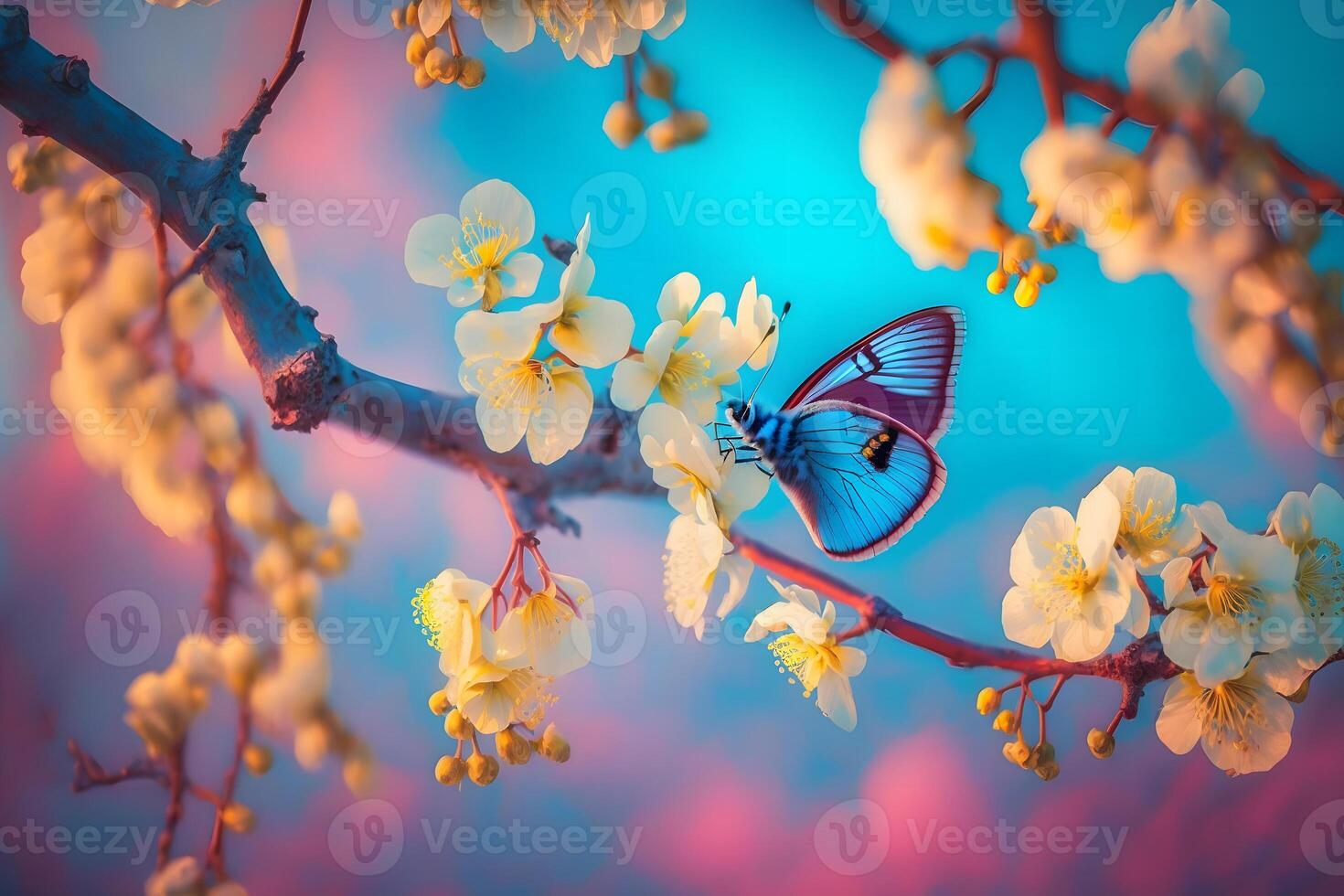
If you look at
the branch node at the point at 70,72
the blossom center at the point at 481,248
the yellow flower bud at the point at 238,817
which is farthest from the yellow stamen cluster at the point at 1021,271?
the yellow flower bud at the point at 238,817

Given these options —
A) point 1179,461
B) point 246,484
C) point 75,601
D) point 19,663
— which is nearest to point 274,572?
point 246,484

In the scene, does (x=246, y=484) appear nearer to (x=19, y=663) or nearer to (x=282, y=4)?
(x=19, y=663)

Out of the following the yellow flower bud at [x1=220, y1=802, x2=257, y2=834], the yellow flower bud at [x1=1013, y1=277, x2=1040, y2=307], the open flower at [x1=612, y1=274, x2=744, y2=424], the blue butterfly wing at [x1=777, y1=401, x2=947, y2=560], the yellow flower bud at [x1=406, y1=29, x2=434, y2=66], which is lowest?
the yellow flower bud at [x1=220, y1=802, x2=257, y2=834]

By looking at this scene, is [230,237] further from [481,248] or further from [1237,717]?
[1237,717]

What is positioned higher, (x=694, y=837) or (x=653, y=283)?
(x=653, y=283)

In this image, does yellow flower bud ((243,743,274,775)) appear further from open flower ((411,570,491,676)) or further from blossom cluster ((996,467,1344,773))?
blossom cluster ((996,467,1344,773))

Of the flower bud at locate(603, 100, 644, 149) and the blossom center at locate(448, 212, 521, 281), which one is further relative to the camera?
the flower bud at locate(603, 100, 644, 149)

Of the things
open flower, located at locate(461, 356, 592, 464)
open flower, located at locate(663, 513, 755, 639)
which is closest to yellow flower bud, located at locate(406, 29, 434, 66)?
open flower, located at locate(461, 356, 592, 464)
